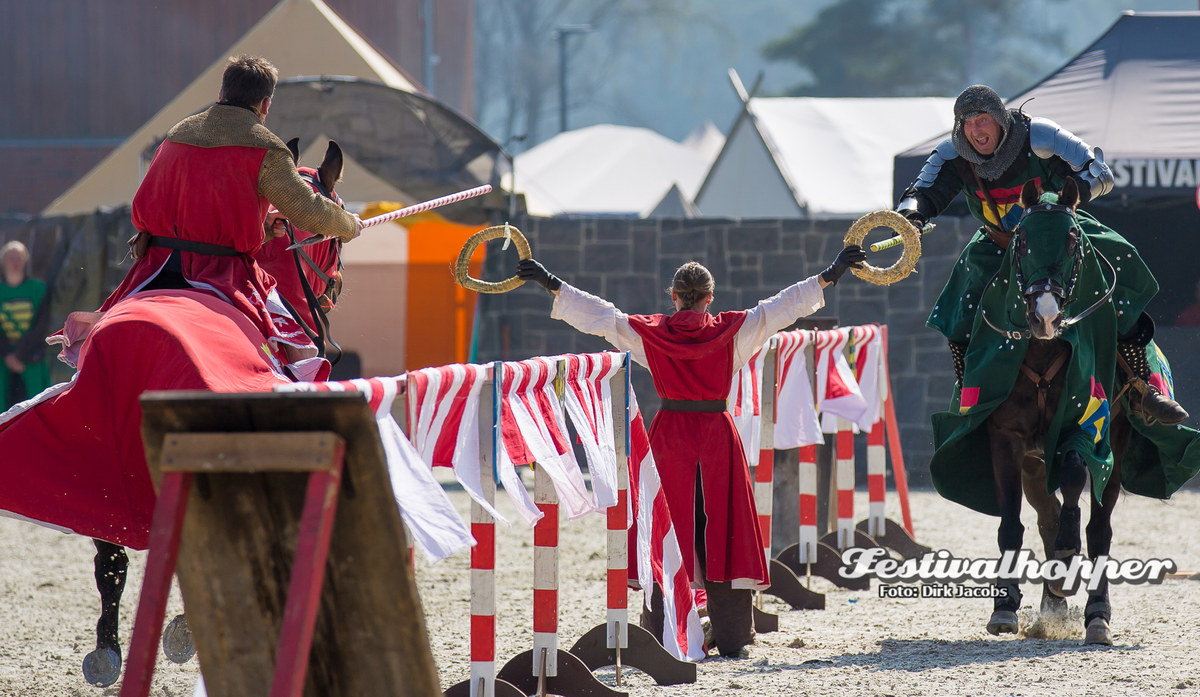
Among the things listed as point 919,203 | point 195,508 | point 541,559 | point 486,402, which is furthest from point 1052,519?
point 195,508

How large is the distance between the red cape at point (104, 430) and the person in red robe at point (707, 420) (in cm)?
162

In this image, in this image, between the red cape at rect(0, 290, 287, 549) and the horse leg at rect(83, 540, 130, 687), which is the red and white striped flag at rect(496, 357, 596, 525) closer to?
the red cape at rect(0, 290, 287, 549)

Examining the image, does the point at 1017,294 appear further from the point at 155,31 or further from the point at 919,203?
the point at 155,31

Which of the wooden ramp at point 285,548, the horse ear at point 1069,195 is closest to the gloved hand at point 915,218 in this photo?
the horse ear at point 1069,195

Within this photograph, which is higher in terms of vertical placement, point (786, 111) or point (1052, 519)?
point (786, 111)

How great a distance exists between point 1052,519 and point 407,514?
3.89 meters

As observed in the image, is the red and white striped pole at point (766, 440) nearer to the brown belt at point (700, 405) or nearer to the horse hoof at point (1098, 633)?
the brown belt at point (700, 405)

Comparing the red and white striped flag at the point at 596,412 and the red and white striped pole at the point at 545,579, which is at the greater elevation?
the red and white striped flag at the point at 596,412

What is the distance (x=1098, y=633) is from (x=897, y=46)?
150ft

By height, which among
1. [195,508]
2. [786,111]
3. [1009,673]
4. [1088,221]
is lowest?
[1009,673]

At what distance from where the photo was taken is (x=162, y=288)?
4562 millimetres

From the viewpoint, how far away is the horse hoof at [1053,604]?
5.80 meters

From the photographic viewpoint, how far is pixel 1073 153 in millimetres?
5934

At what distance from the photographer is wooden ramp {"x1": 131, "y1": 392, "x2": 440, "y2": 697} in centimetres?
263
